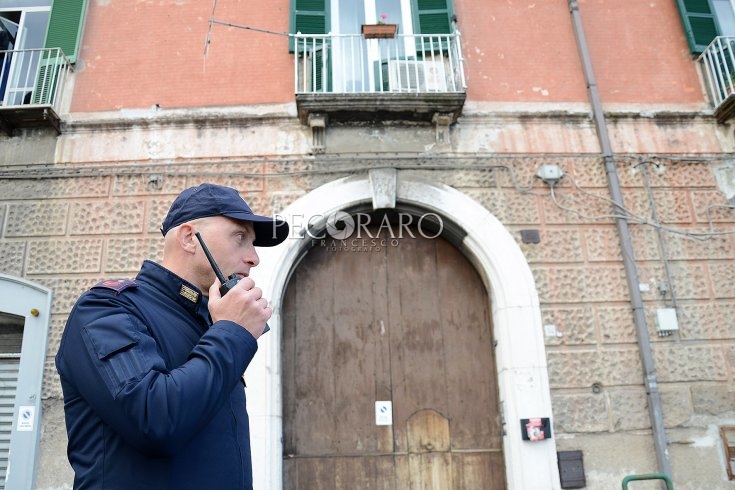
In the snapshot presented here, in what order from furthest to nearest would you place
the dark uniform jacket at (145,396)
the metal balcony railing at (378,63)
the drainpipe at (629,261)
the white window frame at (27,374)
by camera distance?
1. the metal balcony railing at (378,63)
2. the drainpipe at (629,261)
3. the white window frame at (27,374)
4. the dark uniform jacket at (145,396)

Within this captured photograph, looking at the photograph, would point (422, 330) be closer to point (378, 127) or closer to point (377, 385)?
point (377, 385)

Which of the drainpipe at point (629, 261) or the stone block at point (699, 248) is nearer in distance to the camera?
the drainpipe at point (629, 261)

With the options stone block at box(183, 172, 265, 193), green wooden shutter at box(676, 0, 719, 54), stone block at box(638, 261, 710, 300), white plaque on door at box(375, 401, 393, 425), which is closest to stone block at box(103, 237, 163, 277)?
stone block at box(183, 172, 265, 193)

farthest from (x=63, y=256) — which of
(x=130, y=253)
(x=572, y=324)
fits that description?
(x=572, y=324)

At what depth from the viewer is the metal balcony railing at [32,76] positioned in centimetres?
564

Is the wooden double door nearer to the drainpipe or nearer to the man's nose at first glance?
the drainpipe

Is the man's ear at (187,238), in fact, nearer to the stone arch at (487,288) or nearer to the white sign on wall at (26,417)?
the stone arch at (487,288)

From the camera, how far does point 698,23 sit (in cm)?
620

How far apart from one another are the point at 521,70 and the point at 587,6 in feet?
4.35

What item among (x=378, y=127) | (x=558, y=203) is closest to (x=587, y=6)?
(x=558, y=203)

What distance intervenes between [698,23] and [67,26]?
735 centimetres

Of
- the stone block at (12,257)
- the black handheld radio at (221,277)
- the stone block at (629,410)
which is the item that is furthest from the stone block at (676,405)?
the stone block at (12,257)

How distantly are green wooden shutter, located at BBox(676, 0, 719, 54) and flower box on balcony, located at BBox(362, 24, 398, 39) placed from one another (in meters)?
3.47

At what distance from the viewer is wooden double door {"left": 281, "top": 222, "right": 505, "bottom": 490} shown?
16.5 ft
